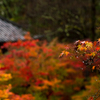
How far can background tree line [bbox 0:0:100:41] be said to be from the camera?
9.04 m

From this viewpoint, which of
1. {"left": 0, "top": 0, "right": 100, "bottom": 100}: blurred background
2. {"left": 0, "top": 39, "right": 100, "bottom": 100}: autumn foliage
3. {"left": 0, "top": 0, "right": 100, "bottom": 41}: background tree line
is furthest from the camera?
{"left": 0, "top": 0, "right": 100, "bottom": 41}: background tree line

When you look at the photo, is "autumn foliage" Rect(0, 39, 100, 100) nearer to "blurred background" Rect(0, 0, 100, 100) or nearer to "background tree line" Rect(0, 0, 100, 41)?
"blurred background" Rect(0, 0, 100, 100)

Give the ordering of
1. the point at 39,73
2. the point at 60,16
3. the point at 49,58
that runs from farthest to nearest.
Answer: the point at 60,16 < the point at 49,58 < the point at 39,73

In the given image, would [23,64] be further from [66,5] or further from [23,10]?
[23,10]

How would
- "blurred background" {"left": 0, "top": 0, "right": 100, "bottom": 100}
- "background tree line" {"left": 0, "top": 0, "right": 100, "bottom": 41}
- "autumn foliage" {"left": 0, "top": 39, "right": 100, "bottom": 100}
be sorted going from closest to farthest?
"blurred background" {"left": 0, "top": 0, "right": 100, "bottom": 100}, "autumn foliage" {"left": 0, "top": 39, "right": 100, "bottom": 100}, "background tree line" {"left": 0, "top": 0, "right": 100, "bottom": 41}

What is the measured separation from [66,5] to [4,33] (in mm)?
4813

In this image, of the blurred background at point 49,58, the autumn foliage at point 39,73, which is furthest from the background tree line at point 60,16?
the autumn foliage at point 39,73

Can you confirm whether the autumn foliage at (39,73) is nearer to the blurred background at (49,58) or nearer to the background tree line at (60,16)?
the blurred background at (49,58)

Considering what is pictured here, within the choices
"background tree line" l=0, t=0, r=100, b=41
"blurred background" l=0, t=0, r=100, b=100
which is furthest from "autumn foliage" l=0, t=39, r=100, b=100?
"background tree line" l=0, t=0, r=100, b=41

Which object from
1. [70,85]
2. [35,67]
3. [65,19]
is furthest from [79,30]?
[35,67]

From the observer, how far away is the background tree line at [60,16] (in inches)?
356

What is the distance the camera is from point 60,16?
1063 centimetres

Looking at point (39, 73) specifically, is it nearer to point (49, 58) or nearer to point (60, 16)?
point (49, 58)

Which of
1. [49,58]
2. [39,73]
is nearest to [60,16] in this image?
[49,58]
